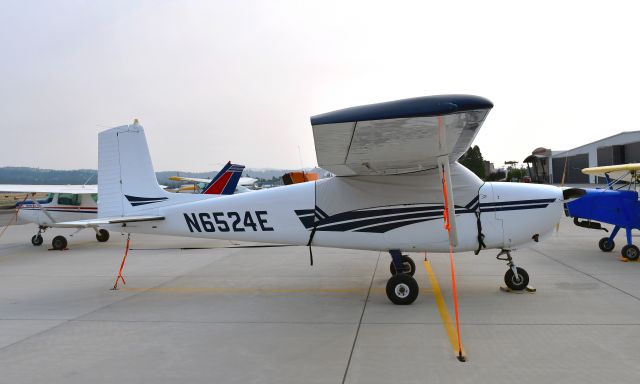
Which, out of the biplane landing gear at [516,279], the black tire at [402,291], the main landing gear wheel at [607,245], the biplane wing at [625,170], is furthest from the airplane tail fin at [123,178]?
the main landing gear wheel at [607,245]

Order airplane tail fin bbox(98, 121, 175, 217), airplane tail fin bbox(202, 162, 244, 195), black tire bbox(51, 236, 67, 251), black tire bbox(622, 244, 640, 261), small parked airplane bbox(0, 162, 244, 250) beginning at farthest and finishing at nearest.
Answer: airplane tail fin bbox(202, 162, 244, 195), small parked airplane bbox(0, 162, 244, 250), black tire bbox(51, 236, 67, 251), black tire bbox(622, 244, 640, 261), airplane tail fin bbox(98, 121, 175, 217)

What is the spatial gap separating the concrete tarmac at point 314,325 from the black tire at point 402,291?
0.10m

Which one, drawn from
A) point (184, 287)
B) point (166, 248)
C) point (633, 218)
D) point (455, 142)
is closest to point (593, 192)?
point (633, 218)

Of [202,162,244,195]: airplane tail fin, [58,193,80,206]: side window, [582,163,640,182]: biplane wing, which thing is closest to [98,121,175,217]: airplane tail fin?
[58,193,80,206]: side window

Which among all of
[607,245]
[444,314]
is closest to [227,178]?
[607,245]

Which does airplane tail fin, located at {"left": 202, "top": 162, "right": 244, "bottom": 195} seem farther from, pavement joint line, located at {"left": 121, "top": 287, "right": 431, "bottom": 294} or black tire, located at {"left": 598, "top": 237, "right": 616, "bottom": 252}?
black tire, located at {"left": 598, "top": 237, "right": 616, "bottom": 252}

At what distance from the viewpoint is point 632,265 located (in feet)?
25.5

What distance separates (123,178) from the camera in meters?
6.98

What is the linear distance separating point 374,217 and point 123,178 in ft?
13.2

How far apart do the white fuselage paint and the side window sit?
8.49m

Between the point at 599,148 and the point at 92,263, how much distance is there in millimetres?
40005

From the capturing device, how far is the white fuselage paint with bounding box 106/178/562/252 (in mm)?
5801

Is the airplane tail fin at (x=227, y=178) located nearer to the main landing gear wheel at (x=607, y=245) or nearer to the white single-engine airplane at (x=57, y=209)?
the white single-engine airplane at (x=57, y=209)

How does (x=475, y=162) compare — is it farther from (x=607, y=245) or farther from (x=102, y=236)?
(x=102, y=236)
